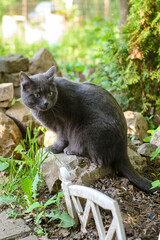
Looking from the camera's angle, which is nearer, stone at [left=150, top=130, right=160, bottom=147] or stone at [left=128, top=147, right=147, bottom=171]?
stone at [left=128, top=147, right=147, bottom=171]

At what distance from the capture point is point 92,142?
101 inches

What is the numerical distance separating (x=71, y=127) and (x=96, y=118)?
0.31 m

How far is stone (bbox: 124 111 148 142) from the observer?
348cm

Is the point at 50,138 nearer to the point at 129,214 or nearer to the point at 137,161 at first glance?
the point at 137,161

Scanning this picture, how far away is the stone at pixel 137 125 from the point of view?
348 centimetres

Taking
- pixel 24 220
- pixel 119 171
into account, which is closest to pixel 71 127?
pixel 119 171

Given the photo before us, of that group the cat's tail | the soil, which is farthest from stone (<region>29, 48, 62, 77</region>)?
the cat's tail

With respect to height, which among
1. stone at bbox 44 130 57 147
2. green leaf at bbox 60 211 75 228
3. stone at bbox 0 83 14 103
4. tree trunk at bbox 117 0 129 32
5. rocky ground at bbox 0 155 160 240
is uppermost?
tree trunk at bbox 117 0 129 32

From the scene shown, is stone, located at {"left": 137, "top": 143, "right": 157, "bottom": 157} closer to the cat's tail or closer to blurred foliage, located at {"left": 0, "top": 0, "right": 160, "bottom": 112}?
the cat's tail

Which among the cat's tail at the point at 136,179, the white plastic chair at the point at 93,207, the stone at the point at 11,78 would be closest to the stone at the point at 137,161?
the cat's tail at the point at 136,179

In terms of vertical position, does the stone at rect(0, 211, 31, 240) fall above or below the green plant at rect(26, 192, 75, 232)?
below

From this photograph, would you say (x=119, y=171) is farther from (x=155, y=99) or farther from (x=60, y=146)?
(x=155, y=99)

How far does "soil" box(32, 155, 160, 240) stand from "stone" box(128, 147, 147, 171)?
340 millimetres

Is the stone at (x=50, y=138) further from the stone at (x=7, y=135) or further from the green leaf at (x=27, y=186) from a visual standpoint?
the green leaf at (x=27, y=186)
